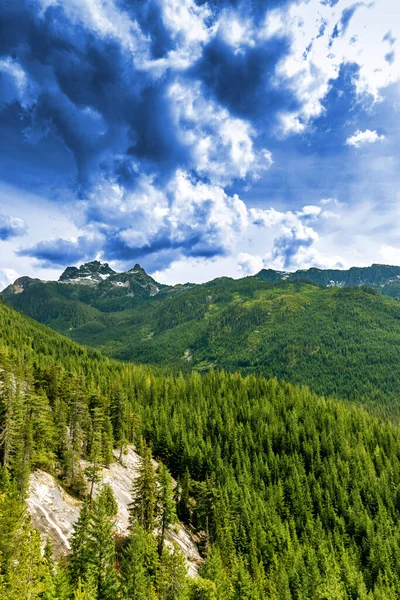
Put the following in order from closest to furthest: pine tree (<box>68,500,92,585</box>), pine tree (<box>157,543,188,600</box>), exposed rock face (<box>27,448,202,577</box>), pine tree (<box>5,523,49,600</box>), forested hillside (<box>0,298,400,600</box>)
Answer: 1. pine tree (<box>5,523,49,600</box>)
2. pine tree (<box>68,500,92,585</box>)
3. forested hillside (<box>0,298,400,600</box>)
4. pine tree (<box>157,543,188,600</box>)
5. exposed rock face (<box>27,448,202,577</box>)

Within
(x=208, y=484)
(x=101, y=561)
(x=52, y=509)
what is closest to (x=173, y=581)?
(x=101, y=561)

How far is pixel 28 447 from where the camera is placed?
171ft

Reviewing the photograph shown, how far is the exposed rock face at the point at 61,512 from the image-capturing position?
1957 inches

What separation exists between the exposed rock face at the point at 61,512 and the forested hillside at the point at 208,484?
3291 mm

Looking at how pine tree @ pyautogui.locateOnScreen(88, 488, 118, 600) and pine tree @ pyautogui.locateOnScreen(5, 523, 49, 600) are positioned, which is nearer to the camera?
pine tree @ pyautogui.locateOnScreen(5, 523, 49, 600)

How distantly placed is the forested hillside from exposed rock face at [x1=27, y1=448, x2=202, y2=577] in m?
3.29

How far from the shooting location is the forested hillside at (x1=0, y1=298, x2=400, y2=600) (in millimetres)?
42969

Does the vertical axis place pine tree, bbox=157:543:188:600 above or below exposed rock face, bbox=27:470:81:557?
below

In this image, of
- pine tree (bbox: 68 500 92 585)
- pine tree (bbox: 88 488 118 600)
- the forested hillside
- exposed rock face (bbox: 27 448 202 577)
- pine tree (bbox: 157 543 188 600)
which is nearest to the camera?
pine tree (bbox: 88 488 118 600)

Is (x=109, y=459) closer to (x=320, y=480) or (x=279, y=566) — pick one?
(x=279, y=566)

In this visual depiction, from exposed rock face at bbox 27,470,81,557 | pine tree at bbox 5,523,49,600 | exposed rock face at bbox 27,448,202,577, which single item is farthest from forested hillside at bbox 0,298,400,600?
exposed rock face at bbox 27,470,81,557

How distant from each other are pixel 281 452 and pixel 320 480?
61.8 ft

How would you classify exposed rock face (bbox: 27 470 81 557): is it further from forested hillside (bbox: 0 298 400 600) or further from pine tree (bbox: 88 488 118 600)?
pine tree (bbox: 88 488 118 600)

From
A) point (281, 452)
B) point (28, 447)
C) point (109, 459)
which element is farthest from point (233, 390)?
point (28, 447)
